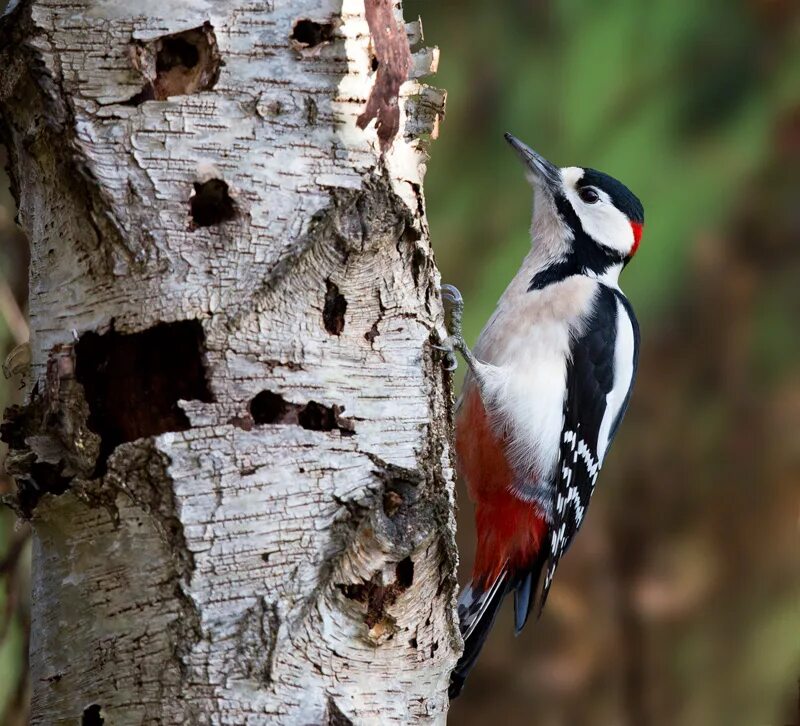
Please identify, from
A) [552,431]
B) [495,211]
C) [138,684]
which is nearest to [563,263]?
[552,431]

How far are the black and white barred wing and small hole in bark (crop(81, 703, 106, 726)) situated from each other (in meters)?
1.69

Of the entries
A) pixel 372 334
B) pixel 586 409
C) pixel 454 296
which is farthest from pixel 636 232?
pixel 372 334

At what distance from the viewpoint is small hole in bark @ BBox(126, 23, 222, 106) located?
1.59 meters

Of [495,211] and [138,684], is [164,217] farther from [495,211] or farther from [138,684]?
[495,211]

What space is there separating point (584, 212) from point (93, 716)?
2.25m

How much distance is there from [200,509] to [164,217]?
39cm

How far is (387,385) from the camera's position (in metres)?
1.68

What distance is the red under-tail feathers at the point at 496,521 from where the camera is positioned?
3.00 metres

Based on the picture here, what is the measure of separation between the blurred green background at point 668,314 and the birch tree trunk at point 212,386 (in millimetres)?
2364

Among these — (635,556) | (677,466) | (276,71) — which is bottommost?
(635,556)

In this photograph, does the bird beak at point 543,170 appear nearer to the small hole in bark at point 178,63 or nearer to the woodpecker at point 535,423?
the woodpecker at point 535,423

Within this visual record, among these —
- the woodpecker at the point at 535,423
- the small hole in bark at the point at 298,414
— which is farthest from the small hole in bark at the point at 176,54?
the woodpecker at the point at 535,423

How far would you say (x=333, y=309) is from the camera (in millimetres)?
1671

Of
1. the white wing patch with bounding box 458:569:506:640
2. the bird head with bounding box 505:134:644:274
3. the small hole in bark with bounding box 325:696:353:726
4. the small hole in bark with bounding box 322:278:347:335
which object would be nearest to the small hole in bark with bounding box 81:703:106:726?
the small hole in bark with bounding box 325:696:353:726
